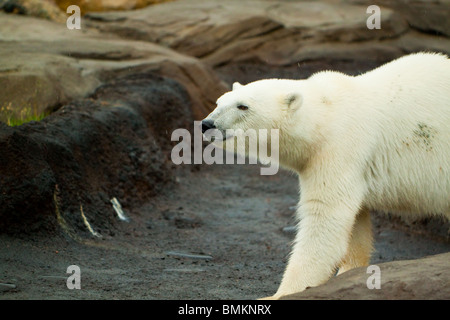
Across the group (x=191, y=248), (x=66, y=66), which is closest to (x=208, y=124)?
(x=191, y=248)

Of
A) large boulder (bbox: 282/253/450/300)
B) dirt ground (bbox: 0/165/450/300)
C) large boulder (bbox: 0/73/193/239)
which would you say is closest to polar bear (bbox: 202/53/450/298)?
large boulder (bbox: 282/253/450/300)

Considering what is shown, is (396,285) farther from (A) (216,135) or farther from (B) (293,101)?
(A) (216,135)

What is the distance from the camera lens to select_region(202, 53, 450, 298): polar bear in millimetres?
4348

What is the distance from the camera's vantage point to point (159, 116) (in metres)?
8.91

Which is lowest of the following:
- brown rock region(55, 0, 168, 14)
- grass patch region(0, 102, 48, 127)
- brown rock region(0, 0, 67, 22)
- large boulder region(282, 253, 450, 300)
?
large boulder region(282, 253, 450, 300)

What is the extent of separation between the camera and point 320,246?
14.1 ft

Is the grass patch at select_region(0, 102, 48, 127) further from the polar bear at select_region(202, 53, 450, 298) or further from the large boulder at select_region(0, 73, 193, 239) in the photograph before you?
the polar bear at select_region(202, 53, 450, 298)

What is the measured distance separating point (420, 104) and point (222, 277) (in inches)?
83.1

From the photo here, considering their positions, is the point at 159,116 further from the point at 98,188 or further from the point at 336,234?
the point at 336,234

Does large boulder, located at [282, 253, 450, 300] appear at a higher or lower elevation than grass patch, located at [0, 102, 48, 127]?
lower

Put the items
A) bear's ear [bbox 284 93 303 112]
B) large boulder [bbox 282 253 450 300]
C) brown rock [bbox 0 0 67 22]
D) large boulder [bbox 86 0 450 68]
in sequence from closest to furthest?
large boulder [bbox 282 253 450 300] < bear's ear [bbox 284 93 303 112] < brown rock [bbox 0 0 67 22] < large boulder [bbox 86 0 450 68]

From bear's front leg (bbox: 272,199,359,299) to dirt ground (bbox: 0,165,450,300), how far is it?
22.7 inches

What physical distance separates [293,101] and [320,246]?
1.02 m

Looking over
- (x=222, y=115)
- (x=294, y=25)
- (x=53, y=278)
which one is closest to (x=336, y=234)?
(x=222, y=115)
